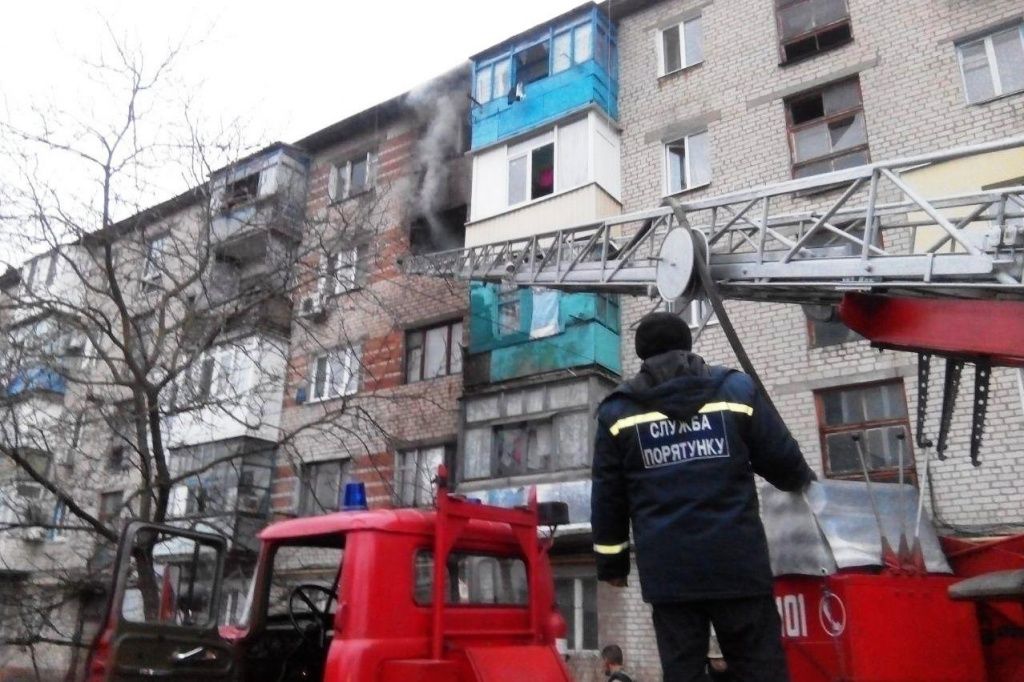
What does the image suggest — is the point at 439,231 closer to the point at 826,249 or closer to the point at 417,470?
the point at 417,470

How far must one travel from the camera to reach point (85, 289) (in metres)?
9.80

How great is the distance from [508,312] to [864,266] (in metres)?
10.3

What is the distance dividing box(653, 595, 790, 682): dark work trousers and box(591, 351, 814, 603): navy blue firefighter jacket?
0.06 m

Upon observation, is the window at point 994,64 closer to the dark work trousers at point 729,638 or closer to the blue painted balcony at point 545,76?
the blue painted balcony at point 545,76

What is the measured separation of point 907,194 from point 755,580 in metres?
3.97

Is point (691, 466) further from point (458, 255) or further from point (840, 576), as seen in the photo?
point (458, 255)

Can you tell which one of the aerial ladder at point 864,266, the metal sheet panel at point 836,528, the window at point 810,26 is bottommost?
the metal sheet panel at point 836,528

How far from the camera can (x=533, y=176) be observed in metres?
15.9

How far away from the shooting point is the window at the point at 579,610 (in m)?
12.8

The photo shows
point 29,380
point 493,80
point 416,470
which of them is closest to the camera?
point 29,380

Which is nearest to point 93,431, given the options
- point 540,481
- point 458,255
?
point 458,255

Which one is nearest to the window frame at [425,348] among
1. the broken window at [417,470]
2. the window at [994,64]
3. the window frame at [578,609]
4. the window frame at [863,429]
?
the broken window at [417,470]

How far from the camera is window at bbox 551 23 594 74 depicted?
631 inches

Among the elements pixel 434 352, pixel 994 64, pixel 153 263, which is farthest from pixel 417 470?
pixel 994 64
